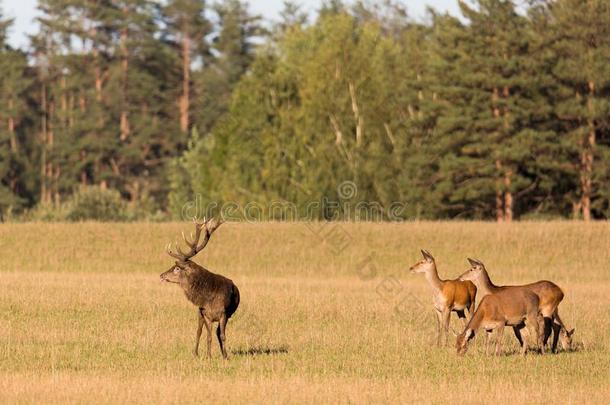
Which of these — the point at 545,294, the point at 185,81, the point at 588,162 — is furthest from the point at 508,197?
the point at 185,81

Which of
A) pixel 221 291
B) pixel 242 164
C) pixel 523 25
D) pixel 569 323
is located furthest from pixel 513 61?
pixel 221 291

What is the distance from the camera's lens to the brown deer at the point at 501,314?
60.9 ft

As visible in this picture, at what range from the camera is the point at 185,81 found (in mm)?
99000

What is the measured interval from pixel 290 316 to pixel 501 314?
7942mm

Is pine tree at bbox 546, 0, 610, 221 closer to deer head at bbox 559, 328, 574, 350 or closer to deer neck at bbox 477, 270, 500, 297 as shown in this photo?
deer head at bbox 559, 328, 574, 350

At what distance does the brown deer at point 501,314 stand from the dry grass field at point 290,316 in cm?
36

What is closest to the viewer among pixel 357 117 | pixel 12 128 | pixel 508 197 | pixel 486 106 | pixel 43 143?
pixel 486 106

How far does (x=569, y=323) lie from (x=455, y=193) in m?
35.4

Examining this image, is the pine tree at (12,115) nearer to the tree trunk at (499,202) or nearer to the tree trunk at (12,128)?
the tree trunk at (12,128)

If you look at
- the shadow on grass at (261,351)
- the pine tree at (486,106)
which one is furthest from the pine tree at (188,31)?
the shadow on grass at (261,351)

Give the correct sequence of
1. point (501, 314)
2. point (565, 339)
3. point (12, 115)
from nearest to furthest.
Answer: point (501, 314) < point (565, 339) < point (12, 115)

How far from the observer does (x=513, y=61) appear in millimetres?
57500

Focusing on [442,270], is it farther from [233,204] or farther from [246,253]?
[233,204]

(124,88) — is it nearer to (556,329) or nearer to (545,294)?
(556,329)
